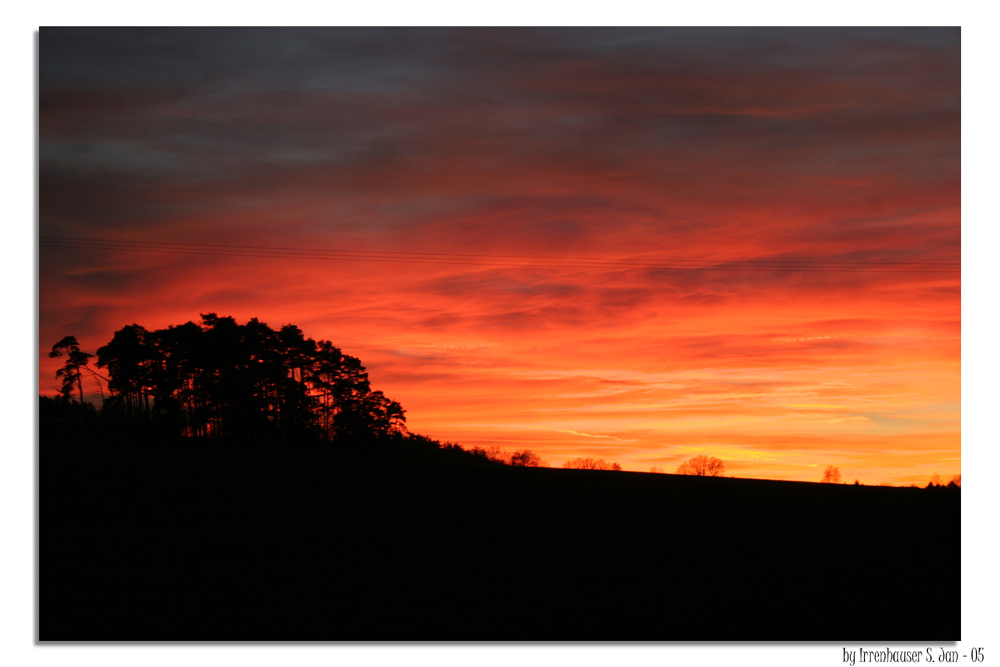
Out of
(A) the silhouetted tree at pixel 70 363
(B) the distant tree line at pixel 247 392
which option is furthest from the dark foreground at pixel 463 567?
(B) the distant tree line at pixel 247 392

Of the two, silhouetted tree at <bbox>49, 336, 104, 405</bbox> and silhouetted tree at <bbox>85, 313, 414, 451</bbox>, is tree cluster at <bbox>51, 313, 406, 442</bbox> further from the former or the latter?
silhouetted tree at <bbox>49, 336, 104, 405</bbox>

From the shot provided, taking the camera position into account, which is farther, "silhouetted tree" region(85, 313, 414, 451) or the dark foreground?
"silhouetted tree" region(85, 313, 414, 451)

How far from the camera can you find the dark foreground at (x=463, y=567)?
32.2 feet

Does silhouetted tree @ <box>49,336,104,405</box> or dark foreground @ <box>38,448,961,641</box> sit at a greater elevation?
silhouetted tree @ <box>49,336,104,405</box>

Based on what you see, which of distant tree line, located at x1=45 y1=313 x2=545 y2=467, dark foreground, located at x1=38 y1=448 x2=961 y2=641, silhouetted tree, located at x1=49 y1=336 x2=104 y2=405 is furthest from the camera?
distant tree line, located at x1=45 y1=313 x2=545 y2=467

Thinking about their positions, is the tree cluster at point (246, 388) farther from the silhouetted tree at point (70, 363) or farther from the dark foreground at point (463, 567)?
the dark foreground at point (463, 567)

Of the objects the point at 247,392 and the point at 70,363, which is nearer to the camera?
the point at 70,363

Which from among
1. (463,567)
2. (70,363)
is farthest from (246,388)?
(463,567)

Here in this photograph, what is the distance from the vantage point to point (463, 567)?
11570 mm

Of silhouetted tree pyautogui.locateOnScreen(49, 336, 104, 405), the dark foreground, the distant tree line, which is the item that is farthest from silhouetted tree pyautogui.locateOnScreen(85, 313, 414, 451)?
the dark foreground

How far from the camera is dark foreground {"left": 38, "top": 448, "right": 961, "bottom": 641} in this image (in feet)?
32.2

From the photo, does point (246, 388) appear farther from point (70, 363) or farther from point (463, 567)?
point (463, 567)
